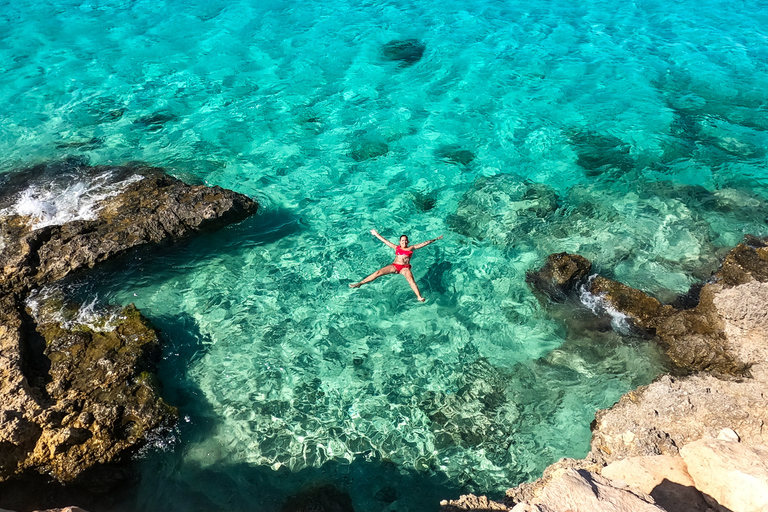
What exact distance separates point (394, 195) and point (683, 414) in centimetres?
790

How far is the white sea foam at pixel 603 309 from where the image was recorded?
9.47 metres

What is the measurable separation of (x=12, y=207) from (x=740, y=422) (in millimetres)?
14523

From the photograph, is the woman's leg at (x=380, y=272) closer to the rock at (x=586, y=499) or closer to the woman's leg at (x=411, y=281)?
the woman's leg at (x=411, y=281)

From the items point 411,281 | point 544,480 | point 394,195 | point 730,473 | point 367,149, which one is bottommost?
point 544,480

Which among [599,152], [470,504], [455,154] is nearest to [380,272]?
[470,504]

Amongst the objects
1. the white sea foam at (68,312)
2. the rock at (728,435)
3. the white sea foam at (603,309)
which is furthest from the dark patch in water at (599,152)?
the white sea foam at (68,312)

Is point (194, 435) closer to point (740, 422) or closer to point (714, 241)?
point (740, 422)

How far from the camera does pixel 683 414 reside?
24.4 feet

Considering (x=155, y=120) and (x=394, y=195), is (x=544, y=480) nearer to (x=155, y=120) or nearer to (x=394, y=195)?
(x=394, y=195)

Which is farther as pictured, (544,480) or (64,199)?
(64,199)

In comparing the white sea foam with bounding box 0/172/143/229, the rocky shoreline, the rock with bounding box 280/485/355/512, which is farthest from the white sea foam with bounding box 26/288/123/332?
the rocky shoreline

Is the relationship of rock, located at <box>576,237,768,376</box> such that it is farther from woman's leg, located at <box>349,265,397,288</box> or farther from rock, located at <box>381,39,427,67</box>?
rock, located at <box>381,39,427,67</box>

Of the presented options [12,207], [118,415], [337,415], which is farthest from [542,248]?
[12,207]

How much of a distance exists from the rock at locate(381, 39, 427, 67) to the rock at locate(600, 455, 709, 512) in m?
15.2
